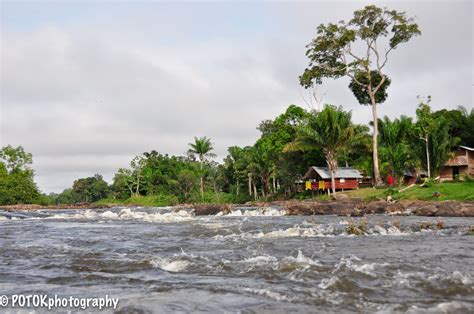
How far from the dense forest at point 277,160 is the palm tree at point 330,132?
0.09 meters

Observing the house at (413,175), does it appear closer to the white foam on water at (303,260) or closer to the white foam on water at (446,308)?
the white foam on water at (303,260)

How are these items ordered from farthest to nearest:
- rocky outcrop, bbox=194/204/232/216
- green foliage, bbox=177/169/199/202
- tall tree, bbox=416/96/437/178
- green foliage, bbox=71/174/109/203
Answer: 1. green foliage, bbox=71/174/109/203
2. green foliage, bbox=177/169/199/202
3. tall tree, bbox=416/96/437/178
4. rocky outcrop, bbox=194/204/232/216

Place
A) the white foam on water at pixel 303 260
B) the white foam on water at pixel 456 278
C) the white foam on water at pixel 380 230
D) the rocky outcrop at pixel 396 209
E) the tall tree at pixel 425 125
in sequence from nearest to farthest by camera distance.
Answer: the white foam on water at pixel 456 278, the white foam on water at pixel 303 260, the white foam on water at pixel 380 230, the rocky outcrop at pixel 396 209, the tall tree at pixel 425 125

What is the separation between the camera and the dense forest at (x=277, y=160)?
121ft

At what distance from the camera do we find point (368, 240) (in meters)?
10.8

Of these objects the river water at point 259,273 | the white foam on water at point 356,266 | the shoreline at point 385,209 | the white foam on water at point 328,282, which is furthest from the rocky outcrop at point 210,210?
the white foam on water at point 328,282

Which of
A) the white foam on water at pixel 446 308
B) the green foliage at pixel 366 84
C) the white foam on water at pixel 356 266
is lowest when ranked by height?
the white foam on water at pixel 446 308

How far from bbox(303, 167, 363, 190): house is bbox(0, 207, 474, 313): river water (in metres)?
29.5

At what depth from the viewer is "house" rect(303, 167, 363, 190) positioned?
135ft

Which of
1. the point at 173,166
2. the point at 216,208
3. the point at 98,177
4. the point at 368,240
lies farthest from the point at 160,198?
the point at 98,177

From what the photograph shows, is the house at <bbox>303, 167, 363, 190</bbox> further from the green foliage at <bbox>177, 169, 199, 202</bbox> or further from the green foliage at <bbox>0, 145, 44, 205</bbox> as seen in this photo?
the green foliage at <bbox>0, 145, 44, 205</bbox>

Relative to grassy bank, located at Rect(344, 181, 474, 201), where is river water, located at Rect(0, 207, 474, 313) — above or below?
below

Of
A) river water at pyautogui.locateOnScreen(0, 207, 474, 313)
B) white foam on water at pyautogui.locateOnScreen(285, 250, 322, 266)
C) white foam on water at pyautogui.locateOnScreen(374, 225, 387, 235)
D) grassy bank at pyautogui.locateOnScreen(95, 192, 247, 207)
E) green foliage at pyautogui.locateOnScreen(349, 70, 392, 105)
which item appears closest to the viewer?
river water at pyautogui.locateOnScreen(0, 207, 474, 313)

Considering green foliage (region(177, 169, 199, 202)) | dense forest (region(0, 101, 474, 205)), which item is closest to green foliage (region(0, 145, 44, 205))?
dense forest (region(0, 101, 474, 205))
